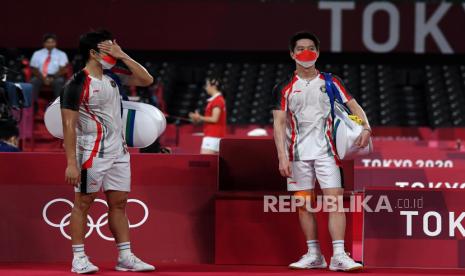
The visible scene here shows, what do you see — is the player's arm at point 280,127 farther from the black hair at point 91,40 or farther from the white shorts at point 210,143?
the white shorts at point 210,143

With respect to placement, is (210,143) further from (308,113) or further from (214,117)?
(308,113)

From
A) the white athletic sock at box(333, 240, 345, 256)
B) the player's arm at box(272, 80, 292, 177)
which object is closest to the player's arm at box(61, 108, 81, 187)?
the player's arm at box(272, 80, 292, 177)

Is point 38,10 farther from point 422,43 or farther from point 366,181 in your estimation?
point 366,181

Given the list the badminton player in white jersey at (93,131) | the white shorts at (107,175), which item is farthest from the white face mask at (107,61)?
the white shorts at (107,175)

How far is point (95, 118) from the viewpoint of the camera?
18.5 ft

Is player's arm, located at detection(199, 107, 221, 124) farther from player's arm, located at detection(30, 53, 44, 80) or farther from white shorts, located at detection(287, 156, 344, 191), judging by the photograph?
white shorts, located at detection(287, 156, 344, 191)

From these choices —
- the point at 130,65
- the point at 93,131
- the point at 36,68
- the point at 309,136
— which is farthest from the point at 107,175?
the point at 36,68

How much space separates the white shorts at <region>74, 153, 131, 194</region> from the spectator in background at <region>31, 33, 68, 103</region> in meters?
7.28

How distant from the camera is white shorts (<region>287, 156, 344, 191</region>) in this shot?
233 inches

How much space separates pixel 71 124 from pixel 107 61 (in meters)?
0.48

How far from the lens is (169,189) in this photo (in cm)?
650

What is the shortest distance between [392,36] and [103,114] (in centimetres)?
1509

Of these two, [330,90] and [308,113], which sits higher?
[330,90]

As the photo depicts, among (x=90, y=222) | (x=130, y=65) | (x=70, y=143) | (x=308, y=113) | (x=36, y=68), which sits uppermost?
(x=36, y=68)
